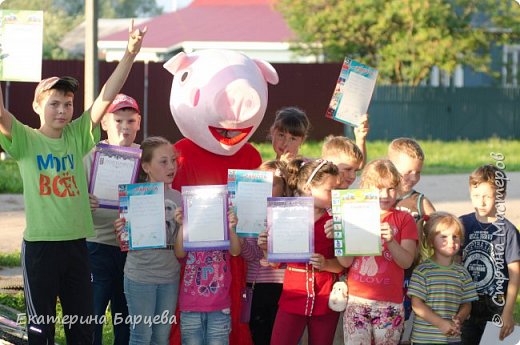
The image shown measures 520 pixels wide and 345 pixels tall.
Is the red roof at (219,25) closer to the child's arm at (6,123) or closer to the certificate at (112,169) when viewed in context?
the certificate at (112,169)

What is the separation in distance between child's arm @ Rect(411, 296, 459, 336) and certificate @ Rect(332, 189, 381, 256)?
482 millimetres

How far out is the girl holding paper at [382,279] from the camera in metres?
5.57

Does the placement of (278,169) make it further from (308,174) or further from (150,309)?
(150,309)

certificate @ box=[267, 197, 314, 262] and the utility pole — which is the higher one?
the utility pole

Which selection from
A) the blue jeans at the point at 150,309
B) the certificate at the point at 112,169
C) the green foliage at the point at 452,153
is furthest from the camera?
the green foliage at the point at 452,153

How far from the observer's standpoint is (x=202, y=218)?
5621 millimetres

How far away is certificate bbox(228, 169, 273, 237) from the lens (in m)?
5.63

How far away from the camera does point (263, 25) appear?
39938 millimetres

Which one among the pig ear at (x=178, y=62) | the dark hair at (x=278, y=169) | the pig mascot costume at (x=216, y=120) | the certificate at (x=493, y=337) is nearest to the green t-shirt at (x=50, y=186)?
the pig mascot costume at (x=216, y=120)

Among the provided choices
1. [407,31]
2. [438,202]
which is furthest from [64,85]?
[407,31]

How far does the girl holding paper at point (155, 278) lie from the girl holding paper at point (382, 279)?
3.36 ft

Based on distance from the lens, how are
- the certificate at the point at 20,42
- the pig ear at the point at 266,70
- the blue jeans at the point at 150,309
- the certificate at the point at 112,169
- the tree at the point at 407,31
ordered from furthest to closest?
the tree at the point at 407,31, the certificate at the point at 20,42, the pig ear at the point at 266,70, the certificate at the point at 112,169, the blue jeans at the point at 150,309

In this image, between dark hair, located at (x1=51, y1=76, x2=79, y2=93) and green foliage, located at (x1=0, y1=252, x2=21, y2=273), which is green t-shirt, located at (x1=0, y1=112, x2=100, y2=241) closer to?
dark hair, located at (x1=51, y1=76, x2=79, y2=93)

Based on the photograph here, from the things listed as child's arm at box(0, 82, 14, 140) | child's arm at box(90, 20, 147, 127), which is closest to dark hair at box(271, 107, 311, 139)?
child's arm at box(90, 20, 147, 127)
